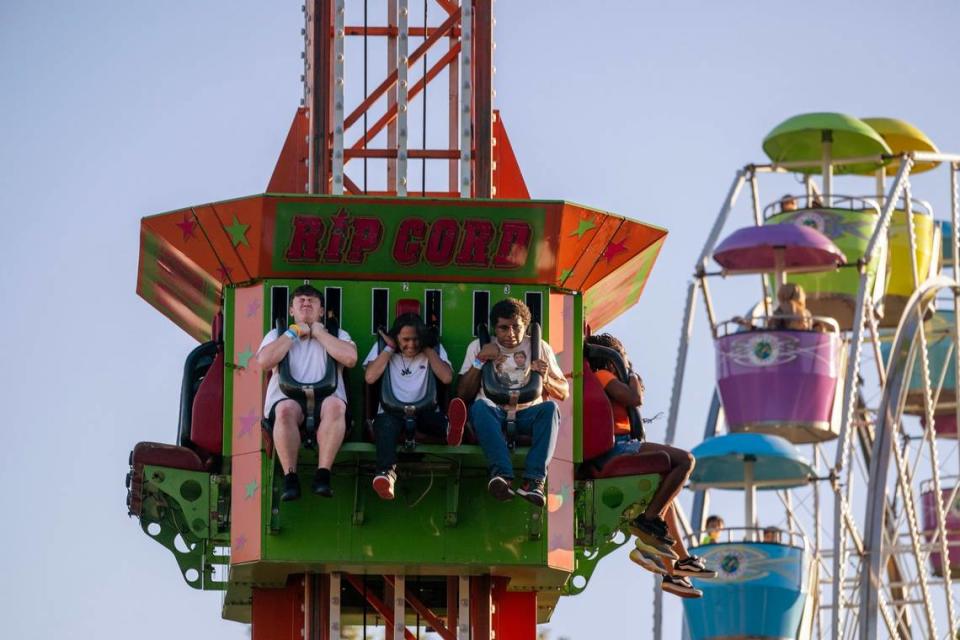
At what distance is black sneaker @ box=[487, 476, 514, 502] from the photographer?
28797mm

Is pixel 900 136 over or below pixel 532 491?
over

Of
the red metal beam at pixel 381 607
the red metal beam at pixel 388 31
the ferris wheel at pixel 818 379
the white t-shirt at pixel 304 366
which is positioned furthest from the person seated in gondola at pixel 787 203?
the white t-shirt at pixel 304 366

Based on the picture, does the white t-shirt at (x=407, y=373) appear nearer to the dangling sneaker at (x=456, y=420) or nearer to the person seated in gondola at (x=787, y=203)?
the dangling sneaker at (x=456, y=420)

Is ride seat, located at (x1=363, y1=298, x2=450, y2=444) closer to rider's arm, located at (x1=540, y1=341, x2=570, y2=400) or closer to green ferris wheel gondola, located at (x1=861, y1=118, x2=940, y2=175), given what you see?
rider's arm, located at (x1=540, y1=341, x2=570, y2=400)

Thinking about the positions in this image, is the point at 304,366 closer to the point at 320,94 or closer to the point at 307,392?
the point at 307,392

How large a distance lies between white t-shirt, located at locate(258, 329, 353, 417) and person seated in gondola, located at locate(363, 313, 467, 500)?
15.7 inches

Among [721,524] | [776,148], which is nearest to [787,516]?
[721,524]

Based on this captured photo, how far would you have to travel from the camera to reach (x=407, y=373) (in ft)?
96.7

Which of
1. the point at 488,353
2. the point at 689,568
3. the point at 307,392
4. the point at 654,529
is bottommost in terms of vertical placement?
the point at 689,568

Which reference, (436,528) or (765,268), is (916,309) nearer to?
(765,268)

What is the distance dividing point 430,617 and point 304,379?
365 cm

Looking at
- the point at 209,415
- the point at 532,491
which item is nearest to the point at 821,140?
the point at 209,415

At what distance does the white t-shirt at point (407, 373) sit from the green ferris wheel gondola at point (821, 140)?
30101 millimetres

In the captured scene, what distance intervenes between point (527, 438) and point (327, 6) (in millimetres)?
6263
